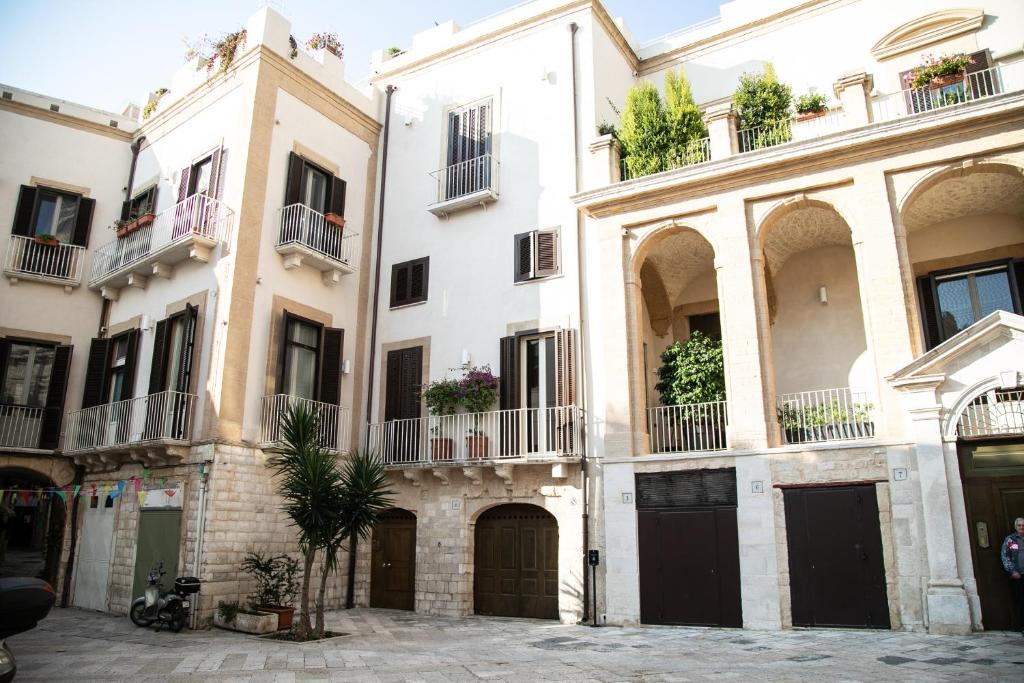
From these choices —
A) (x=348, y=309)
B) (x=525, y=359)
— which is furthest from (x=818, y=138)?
(x=348, y=309)

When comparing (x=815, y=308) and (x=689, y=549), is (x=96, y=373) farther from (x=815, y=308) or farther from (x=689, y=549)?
(x=815, y=308)

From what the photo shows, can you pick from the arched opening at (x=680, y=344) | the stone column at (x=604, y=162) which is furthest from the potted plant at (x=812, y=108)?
the stone column at (x=604, y=162)

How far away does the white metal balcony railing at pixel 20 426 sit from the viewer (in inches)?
635

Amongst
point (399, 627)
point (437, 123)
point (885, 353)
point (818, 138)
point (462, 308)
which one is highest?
point (437, 123)

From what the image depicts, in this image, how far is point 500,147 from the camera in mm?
17031

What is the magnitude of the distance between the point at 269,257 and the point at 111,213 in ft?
20.5

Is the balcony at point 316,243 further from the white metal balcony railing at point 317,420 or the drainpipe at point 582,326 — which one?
the drainpipe at point 582,326

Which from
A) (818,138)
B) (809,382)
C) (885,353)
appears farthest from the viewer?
(809,382)

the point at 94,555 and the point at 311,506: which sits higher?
the point at 311,506

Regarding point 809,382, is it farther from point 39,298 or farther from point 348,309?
point 39,298

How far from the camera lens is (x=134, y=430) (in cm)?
1510

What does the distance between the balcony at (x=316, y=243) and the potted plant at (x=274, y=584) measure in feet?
19.7

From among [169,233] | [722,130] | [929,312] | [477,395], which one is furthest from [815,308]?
[169,233]

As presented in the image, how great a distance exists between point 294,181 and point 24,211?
6859mm
